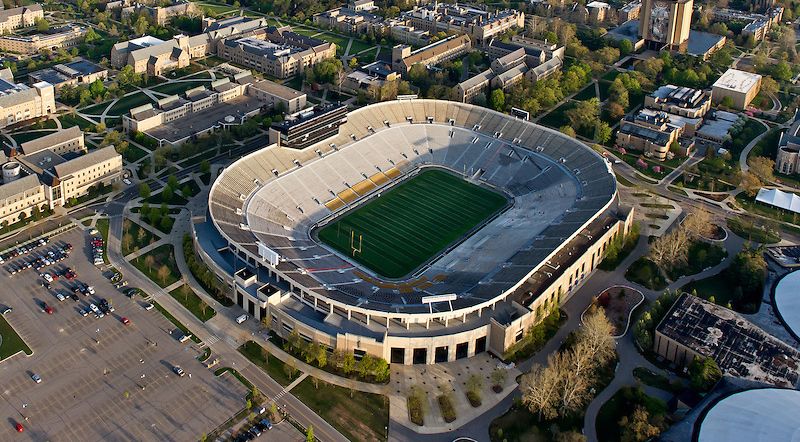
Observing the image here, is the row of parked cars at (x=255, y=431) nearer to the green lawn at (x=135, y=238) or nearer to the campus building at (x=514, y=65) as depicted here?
the green lawn at (x=135, y=238)

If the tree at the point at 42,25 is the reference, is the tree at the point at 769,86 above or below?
below

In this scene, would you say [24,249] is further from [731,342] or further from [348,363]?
[731,342]

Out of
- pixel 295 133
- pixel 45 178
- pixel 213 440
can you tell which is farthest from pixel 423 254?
pixel 45 178

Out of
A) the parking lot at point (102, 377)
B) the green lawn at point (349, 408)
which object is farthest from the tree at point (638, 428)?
the parking lot at point (102, 377)

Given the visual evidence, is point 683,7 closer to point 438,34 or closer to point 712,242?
point 438,34

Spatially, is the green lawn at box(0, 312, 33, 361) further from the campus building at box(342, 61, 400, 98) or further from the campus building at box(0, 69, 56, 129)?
the campus building at box(342, 61, 400, 98)

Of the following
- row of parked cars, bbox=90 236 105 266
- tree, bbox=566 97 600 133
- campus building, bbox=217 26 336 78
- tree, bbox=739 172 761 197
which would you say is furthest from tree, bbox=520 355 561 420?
campus building, bbox=217 26 336 78

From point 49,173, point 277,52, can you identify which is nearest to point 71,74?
point 277,52
